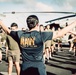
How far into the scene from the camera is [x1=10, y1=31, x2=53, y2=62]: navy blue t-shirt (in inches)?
153

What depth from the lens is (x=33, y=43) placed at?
3916 millimetres

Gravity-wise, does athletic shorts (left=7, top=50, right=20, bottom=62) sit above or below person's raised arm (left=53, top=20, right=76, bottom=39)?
below

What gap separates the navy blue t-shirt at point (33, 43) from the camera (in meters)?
3.89

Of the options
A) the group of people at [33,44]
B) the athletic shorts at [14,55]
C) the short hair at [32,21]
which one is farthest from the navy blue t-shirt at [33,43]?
the athletic shorts at [14,55]

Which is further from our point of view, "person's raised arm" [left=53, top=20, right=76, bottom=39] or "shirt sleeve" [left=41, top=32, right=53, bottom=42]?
"shirt sleeve" [left=41, top=32, right=53, bottom=42]

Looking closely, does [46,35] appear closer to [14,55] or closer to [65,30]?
[65,30]

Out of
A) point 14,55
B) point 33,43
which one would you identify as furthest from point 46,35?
point 14,55

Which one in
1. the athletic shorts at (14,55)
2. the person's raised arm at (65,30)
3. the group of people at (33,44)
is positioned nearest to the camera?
the person's raised arm at (65,30)

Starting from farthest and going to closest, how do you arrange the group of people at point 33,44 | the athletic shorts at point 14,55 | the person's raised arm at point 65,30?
the athletic shorts at point 14,55
the group of people at point 33,44
the person's raised arm at point 65,30

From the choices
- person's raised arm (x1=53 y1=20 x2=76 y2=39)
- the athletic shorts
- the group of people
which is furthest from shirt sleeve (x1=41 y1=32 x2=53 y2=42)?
the athletic shorts

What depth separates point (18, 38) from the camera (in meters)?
4.02

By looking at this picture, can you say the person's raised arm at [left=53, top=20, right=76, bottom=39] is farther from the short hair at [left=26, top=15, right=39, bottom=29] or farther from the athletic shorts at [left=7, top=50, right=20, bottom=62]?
the athletic shorts at [left=7, top=50, right=20, bottom=62]

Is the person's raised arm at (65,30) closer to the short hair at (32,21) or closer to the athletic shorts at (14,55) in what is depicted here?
the short hair at (32,21)

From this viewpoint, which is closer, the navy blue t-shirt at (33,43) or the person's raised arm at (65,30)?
the person's raised arm at (65,30)
